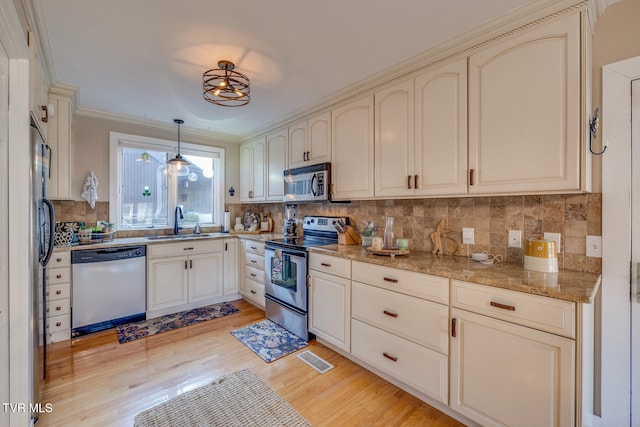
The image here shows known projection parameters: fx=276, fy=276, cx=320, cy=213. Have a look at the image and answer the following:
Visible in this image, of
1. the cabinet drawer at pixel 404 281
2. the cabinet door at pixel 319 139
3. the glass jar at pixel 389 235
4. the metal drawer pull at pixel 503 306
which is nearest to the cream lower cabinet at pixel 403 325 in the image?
the cabinet drawer at pixel 404 281

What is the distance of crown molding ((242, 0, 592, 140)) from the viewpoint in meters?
1.50

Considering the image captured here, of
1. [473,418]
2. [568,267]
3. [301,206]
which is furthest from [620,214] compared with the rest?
[301,206]

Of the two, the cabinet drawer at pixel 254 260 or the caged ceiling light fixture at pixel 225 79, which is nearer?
the caged ceiling light fixture at pixel 225 79

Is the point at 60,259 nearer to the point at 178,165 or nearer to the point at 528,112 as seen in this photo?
the point at 178,165

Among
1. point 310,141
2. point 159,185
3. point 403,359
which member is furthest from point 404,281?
point 159,185

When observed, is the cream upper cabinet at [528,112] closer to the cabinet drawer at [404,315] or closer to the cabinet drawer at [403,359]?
the cabinet drawer at [404,315]

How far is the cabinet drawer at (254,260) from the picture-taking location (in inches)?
135

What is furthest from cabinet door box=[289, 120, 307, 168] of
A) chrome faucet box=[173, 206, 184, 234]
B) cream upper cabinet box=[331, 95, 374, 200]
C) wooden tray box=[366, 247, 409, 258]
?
chrome faucet box=[173, 206, 184, 234]

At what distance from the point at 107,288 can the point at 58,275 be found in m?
A: 0.42

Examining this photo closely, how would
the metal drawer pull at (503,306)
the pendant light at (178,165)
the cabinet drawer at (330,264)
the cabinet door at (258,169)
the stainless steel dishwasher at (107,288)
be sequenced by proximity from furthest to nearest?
1. the cabinet door at (258,169)
2. the pendant light at (178,165)
3. the stainless steel dishwasher at (107,288)
4. the cabinet drawer at (330,264)
5. the metal drawer pull at (503,306)

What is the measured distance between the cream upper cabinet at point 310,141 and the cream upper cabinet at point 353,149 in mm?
92

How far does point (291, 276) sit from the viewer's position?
281 cm

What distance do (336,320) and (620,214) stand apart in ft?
6.44

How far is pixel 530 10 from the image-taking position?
5.08ft
